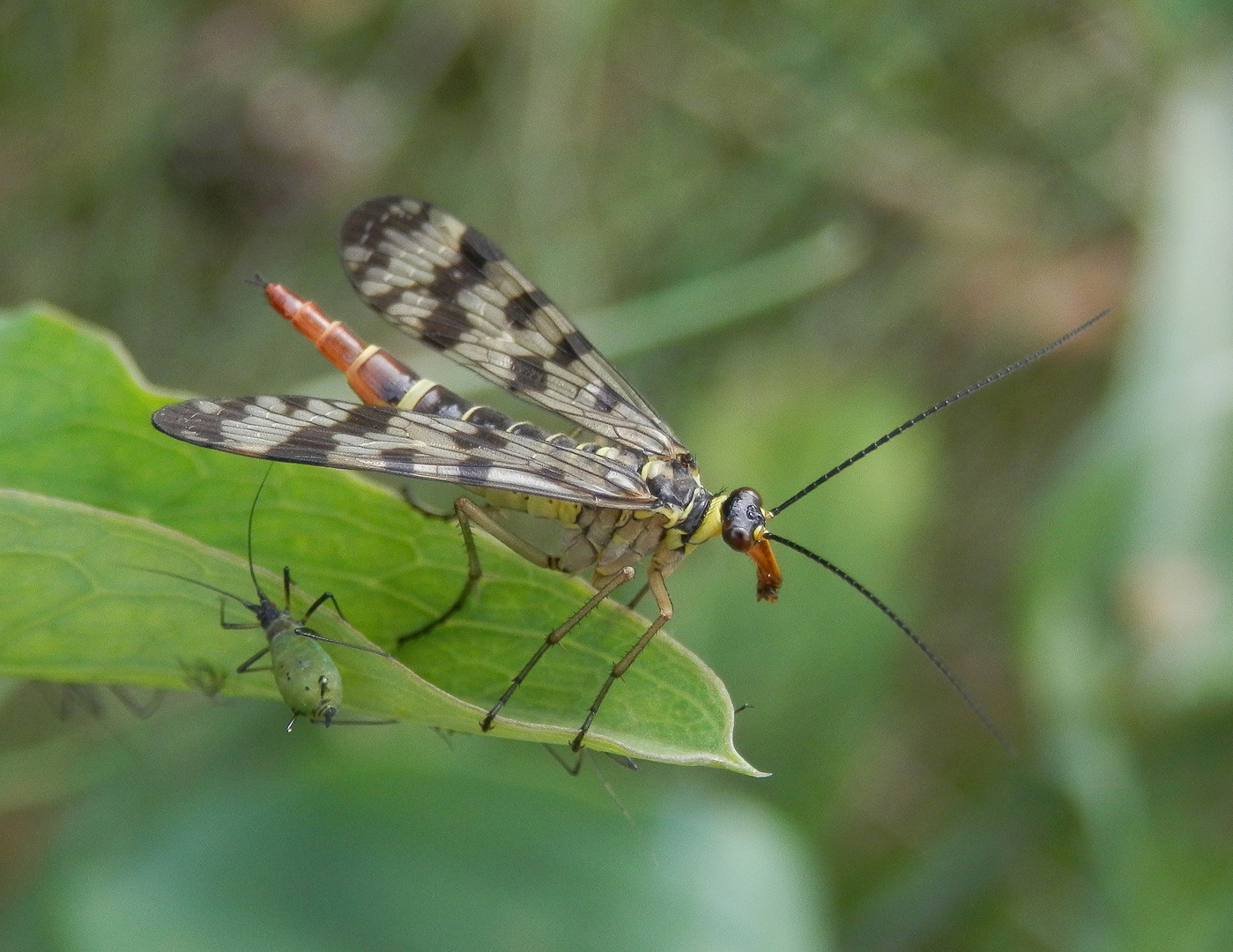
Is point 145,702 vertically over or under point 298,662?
under

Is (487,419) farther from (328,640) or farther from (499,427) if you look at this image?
(328,640)

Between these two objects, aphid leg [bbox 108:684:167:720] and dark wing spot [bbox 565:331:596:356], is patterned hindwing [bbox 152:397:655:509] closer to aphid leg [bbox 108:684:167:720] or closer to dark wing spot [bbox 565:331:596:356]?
dark wing spot [bbox 565:331:596:356]

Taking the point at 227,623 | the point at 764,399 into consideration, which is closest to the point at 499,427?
the point at 227,623

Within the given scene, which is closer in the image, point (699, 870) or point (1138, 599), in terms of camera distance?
point (699, 870)

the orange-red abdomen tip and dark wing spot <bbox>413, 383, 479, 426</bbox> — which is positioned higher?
dark wing spot <bbox>413, 383, 479, 426</bbox>

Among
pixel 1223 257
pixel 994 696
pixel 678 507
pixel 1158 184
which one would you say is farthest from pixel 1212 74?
pixel 678 507

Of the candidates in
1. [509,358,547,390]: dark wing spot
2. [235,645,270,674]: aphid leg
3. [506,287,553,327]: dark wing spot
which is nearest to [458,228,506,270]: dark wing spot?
[506,287,553,327]: dark wing spot

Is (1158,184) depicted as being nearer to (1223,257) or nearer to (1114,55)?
(1223,257)
